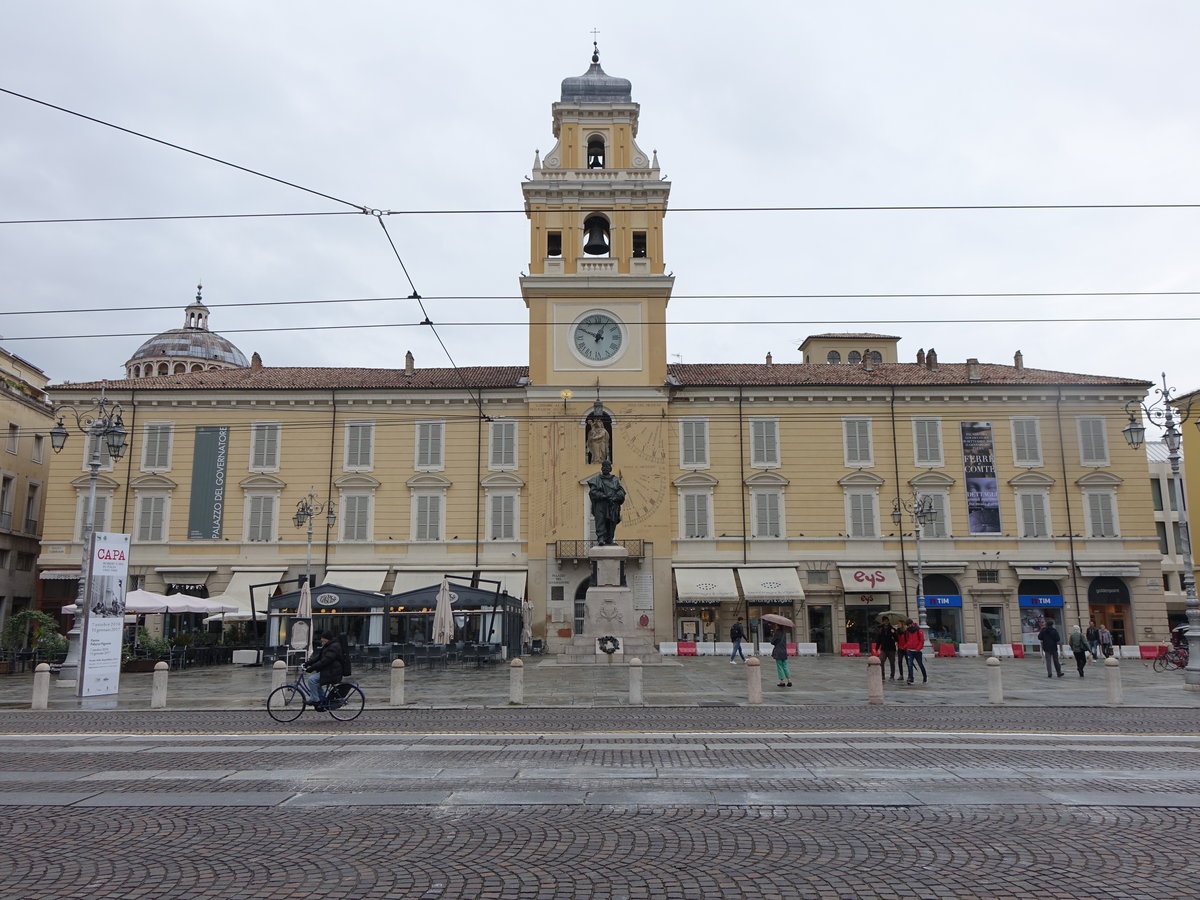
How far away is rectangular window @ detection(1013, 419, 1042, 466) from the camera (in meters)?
38.4

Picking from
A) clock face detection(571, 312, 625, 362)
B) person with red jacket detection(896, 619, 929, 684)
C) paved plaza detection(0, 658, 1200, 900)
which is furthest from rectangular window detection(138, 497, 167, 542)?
person with red jacket detection(896, 619, 929, 684)

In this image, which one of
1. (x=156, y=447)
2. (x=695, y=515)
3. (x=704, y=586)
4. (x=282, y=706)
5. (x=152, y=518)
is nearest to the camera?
(x=282, y=706)

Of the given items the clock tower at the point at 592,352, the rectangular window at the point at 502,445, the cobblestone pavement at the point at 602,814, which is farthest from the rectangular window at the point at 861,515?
the cobblestone pavement at the point at 602,814

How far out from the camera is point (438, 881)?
5965mm

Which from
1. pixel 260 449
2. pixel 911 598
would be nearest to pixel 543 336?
pixel 260 449

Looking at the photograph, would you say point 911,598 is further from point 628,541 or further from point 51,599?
point 51,599

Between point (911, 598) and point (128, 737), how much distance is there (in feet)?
102

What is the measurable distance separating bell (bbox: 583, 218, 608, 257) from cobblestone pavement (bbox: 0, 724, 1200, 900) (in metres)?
30.9

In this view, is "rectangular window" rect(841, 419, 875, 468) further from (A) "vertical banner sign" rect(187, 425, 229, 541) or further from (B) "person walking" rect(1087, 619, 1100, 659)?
(A) "vertical banner sign" rect(187, 425, 229, 541)

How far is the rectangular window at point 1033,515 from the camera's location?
3778cm

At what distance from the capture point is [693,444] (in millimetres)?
38531

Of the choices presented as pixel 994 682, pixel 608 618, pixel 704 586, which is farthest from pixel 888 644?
pixel 704 586

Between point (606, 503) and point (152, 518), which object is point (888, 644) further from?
point (152, 518)

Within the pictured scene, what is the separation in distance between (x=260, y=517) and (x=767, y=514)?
21.4 meters
